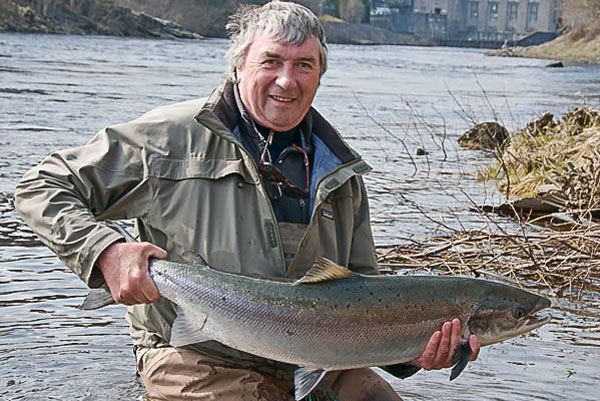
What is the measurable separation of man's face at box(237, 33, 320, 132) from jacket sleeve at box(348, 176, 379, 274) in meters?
0.47

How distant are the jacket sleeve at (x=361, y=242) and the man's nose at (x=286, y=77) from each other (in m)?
0.55

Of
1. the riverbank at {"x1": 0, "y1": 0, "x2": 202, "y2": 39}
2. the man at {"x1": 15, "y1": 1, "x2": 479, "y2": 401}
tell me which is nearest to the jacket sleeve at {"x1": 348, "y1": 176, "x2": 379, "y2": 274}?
the man at {"x1": 15, "y1": 1, "x2": 479, "y2": 401}

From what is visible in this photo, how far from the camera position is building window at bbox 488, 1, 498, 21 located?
568ft

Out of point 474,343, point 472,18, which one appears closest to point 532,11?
point 472,18

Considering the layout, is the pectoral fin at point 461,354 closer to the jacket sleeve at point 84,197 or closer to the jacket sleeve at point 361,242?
the jacket sleeve at point 361,242

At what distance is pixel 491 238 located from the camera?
764 centimetres

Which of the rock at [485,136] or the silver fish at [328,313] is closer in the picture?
the silver fish at [328,313]

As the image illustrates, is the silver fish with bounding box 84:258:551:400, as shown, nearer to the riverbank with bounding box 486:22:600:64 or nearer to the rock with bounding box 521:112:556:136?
the rock with bounding box 521:112:556:136

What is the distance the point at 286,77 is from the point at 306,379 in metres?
1.27

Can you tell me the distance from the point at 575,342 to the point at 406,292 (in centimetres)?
300

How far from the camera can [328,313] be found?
11.4 feet

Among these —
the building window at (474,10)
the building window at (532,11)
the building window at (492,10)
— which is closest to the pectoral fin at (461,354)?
the building window at (532,11)

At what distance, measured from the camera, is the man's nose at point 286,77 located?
12.7 feet

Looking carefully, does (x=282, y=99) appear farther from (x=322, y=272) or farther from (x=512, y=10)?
(x=512, y=10)
